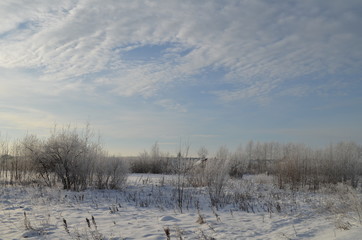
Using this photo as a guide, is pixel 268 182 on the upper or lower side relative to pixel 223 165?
lower

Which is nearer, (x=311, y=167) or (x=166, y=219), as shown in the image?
(x=166, y=219)

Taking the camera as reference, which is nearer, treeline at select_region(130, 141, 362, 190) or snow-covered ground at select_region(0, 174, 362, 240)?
snow-covered ground at select_region(0, 174, 362, 240)

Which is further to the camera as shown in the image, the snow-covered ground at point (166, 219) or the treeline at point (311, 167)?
the treeline at point (311, 167)

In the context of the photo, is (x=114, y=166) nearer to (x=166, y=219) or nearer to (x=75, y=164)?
(x=75, y=164)

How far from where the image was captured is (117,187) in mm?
15797

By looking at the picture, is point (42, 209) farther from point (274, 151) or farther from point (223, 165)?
point (274, 151)

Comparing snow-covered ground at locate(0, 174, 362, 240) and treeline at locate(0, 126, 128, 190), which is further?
treeline at locate(0, 126, 128, 190)

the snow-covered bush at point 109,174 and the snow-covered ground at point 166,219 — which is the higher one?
the snow-covered bush at point 109,174

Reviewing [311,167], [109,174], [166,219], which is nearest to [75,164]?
[109,174]

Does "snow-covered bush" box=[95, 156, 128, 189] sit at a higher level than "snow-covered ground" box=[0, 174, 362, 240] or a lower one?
higher

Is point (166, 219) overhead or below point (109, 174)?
below

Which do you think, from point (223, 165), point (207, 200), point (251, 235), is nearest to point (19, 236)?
point (251, 235)

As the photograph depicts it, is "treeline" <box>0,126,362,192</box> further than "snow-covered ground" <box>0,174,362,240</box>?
Yes

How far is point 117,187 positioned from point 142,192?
80.5 inches
